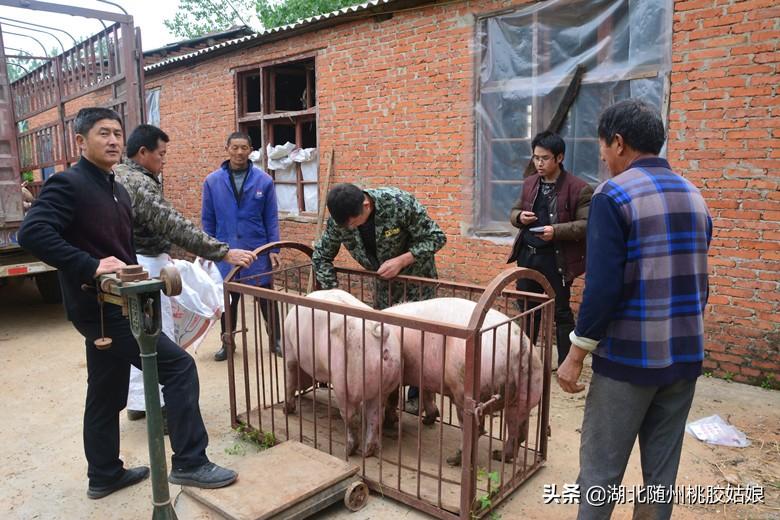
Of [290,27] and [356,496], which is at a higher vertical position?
[290,27]

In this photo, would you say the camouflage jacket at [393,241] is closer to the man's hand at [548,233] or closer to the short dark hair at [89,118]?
the man's hand at [548,233]

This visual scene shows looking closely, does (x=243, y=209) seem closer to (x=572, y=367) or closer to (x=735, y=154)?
(x=572, y=367)

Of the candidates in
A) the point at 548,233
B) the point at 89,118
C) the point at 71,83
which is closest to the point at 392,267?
the point at 548,233

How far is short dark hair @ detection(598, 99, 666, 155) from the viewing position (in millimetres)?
2074

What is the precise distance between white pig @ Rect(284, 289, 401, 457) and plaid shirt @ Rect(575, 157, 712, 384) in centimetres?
111

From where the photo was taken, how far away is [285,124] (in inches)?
330

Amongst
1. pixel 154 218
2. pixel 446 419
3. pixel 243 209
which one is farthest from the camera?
pixel 243 209

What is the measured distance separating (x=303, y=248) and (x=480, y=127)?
2.68 meters

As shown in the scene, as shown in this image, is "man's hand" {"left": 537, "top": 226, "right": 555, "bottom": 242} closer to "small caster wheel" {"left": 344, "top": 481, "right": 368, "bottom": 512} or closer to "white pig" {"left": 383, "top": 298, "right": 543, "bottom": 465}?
"white pig" {"left": 383, "top": 298, "right": 543, "bottom": 465}

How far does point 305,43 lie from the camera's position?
7.23 metres

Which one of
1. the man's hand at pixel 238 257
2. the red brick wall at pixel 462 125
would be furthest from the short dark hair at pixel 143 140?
the red brick wall at pixel 462 125

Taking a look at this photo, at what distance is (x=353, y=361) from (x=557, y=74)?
11.8 feet

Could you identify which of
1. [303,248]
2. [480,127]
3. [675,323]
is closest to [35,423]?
[303,248]

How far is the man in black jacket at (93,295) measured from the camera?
257 centimetres
